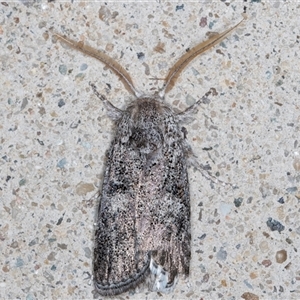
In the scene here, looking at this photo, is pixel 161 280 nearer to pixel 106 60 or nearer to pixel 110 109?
pixel 110 109

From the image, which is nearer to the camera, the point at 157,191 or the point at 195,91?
the point at 157,191

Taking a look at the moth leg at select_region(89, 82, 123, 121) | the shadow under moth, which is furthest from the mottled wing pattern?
the moth leg at select_region(89, 82, 123, 121)

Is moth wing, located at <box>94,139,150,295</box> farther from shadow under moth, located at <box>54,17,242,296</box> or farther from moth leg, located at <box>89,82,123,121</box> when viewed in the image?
moth leg, located at <box>89,82,123,121</box>

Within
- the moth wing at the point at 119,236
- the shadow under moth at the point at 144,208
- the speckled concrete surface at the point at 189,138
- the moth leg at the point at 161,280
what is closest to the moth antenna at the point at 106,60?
the speckled concrete surface at the point at 189,138

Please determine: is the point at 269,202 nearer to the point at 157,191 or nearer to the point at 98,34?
the point at 157,191

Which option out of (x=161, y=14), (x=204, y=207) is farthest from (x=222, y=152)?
(x=161, y=14)
